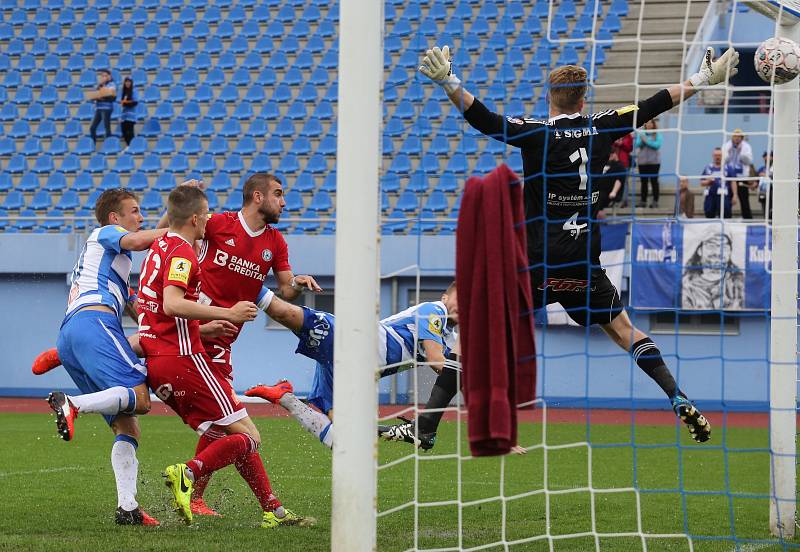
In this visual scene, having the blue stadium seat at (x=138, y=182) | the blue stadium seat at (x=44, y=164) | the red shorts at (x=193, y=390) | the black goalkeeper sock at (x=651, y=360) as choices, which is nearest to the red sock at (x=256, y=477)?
the red shorts at (x=193, y=390)

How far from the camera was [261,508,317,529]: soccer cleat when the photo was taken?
612cm

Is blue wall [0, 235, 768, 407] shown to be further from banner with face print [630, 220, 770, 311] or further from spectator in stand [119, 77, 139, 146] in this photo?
spectator in stand [119, 77, 139, 146]

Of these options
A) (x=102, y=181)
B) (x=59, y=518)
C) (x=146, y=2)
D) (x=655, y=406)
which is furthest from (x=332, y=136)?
(x=59, y=518)

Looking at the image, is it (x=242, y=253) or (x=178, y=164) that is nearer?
(x=242, y=253)

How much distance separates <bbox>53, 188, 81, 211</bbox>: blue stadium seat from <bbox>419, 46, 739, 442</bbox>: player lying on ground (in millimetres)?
15118

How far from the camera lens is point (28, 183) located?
66.6 feet

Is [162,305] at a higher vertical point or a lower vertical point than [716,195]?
lower

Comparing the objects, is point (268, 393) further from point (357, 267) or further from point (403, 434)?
point (357, 267)

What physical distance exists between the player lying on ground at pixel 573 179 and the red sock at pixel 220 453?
73.9 inches

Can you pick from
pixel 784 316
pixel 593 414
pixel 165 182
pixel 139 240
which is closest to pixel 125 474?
pixel 139 240

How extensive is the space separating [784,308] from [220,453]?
3.26 meters

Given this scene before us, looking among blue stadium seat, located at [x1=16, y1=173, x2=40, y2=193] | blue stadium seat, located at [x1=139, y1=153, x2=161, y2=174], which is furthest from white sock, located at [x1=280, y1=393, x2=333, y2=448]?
blue stadium seat, located at [x1=16, y1=173, x2=40, y2=193]

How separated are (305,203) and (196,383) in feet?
42.6

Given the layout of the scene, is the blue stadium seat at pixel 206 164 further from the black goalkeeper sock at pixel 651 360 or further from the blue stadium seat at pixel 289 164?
the black goalkeeper sock at pixel 651 360
